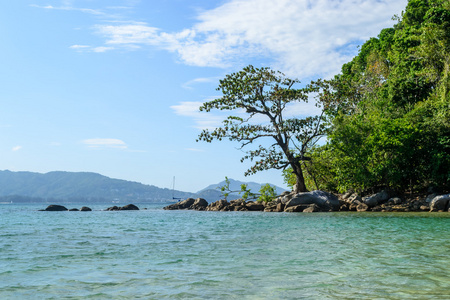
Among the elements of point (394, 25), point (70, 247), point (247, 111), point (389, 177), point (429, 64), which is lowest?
point (70, 247)

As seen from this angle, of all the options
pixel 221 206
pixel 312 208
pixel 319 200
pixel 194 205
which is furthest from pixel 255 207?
pixel 194 205

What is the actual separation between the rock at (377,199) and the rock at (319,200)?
2.27m

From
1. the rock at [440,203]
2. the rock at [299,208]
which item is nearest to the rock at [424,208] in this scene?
the rock at [440,203]

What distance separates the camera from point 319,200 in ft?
107

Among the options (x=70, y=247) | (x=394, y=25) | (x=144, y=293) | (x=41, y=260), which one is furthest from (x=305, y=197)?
(x=394, y=25)

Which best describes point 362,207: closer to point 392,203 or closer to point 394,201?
point 392,203

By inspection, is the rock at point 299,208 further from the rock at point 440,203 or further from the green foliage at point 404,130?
the rock at point 440,203

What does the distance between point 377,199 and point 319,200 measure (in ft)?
13.9

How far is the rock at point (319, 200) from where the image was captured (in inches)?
1276

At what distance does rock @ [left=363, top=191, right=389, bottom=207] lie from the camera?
31.6 metres

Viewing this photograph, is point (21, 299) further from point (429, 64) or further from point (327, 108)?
point (429, 64)

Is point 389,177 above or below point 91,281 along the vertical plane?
above

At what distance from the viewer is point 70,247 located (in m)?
13.3

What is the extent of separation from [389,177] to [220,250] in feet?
77.9
